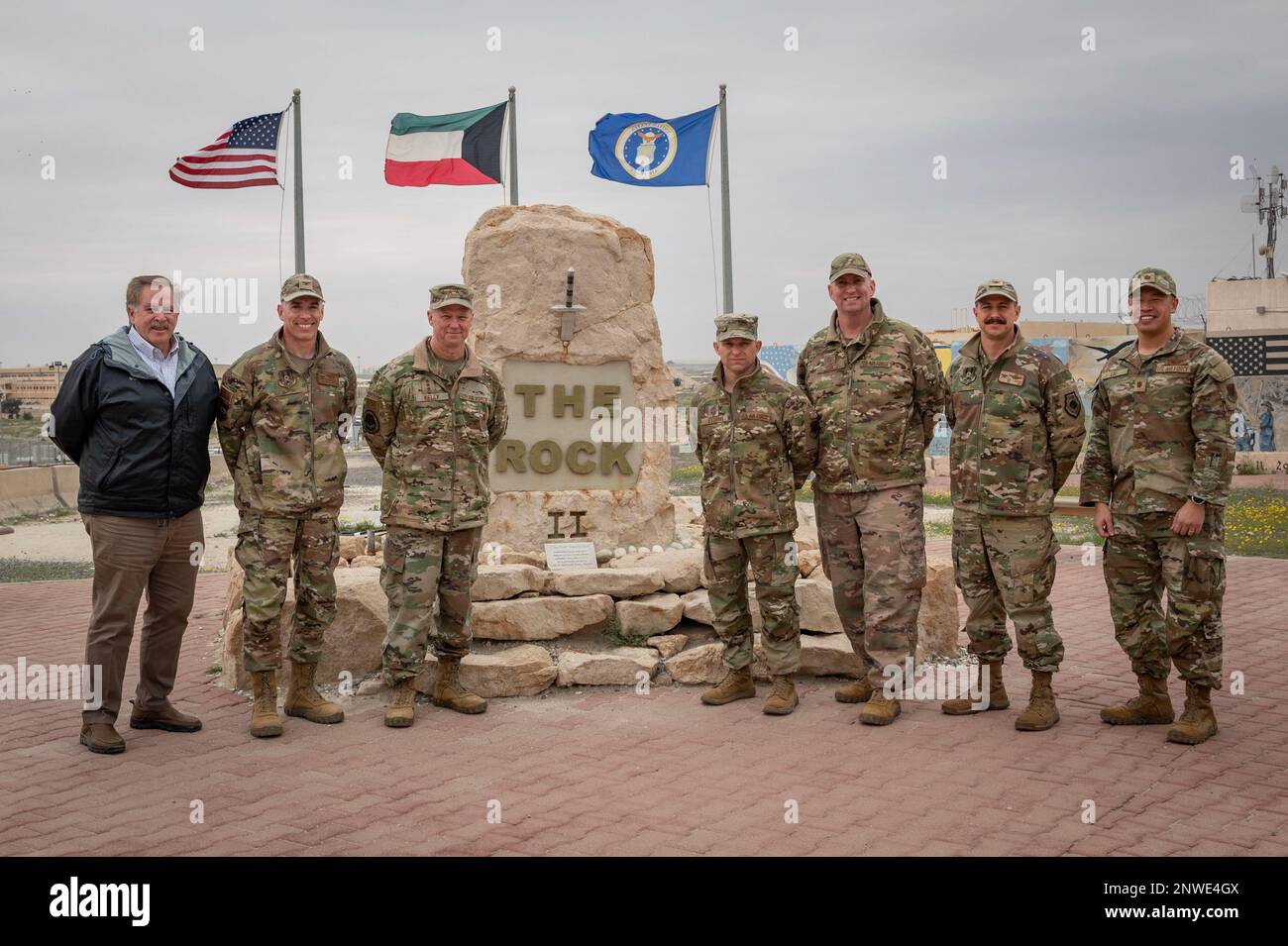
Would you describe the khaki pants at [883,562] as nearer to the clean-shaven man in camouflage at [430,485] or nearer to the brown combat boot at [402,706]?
the clean-shaven man in camouflage at [430,485]

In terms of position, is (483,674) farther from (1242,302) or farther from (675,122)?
(1242,302)

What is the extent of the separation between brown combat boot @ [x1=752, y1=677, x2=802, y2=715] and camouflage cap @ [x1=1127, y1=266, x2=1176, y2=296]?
105 inches

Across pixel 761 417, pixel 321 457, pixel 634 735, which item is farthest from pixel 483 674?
pixel 761 417

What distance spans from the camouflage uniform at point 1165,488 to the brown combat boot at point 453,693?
3.38 m

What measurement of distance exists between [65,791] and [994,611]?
4.48 metres

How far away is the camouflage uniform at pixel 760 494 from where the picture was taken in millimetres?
5945

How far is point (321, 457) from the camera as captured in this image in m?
5.73

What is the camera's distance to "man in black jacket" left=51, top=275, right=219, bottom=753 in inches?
211

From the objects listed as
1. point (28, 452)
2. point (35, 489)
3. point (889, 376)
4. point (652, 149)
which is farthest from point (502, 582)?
point (28, 452)

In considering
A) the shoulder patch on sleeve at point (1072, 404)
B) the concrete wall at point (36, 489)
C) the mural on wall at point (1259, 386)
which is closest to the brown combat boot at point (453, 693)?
the shoulder patch on sleeve at point (1072, 404)

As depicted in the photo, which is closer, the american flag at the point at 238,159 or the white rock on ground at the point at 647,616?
the white rock on ground at the point at 647,616

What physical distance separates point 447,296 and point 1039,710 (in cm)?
372

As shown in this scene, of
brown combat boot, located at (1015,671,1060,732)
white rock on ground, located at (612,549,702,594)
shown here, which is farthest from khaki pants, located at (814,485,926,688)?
white rock on ground, located at (612,549,702,594)

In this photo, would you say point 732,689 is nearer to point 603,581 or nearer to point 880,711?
point 880,711
